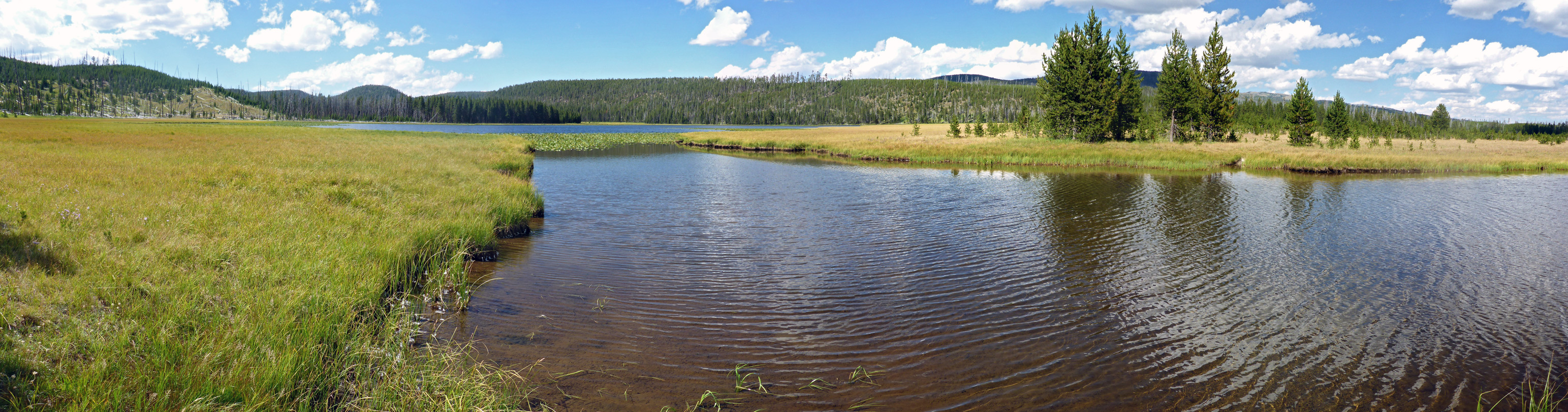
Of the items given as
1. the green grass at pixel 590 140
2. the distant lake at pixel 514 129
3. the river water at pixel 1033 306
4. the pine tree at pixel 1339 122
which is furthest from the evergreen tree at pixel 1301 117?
the distant lake at pixel 514 129

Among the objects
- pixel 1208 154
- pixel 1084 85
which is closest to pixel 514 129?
pixel 1084 85

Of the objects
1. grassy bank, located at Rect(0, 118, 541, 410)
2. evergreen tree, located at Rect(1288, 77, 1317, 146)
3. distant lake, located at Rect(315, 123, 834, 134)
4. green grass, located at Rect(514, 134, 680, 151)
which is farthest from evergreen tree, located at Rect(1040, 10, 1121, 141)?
distant lake, located at Rect(315, 123, 834, 134)

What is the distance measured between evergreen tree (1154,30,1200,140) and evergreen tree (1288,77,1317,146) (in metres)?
6.51

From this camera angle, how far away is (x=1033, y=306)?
9.56 meters

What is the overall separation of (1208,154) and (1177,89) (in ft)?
46.2

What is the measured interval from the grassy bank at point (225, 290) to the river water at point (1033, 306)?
996 mm

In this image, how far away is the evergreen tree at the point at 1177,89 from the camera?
168 feet

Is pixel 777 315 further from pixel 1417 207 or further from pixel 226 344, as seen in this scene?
pixel 1417 207

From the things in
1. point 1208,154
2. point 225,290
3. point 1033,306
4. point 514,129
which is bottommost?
point 1033,306

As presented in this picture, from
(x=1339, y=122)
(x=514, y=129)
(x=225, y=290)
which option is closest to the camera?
(x=225, y=290)

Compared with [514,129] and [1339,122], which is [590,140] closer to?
[1339,122]

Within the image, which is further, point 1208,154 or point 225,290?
point 1208,154

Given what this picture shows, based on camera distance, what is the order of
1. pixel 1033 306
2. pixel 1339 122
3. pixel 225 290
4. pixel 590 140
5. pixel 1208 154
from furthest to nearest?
pixel 590 140 < pixel 1339 122 < pixel 1208 154 < pixel 1033 306 < pixel 225 290

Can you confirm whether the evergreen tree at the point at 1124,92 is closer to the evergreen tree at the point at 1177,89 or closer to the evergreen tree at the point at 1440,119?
the evergreen tree at the point at 1177,89
